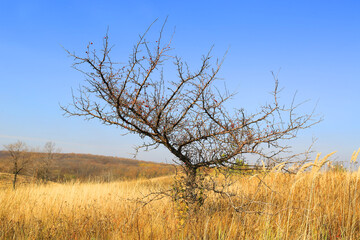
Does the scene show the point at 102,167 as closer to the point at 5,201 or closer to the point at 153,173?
the point at 153,173

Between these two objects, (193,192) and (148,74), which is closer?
(148,74)

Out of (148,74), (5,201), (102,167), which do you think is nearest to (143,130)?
(148,74)

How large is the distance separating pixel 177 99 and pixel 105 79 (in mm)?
1096

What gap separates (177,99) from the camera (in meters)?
4.10

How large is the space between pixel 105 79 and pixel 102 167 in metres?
18.8

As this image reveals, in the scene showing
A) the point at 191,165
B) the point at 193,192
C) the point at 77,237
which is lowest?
the point at 77,237

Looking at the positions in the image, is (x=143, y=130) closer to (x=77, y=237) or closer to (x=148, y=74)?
(x=148, y=74)

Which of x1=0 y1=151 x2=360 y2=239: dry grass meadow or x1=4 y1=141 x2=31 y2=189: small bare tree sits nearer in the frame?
x1=0 y1=151 x2=360 y2=239: dry grass meadow

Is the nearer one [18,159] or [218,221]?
[218,221]

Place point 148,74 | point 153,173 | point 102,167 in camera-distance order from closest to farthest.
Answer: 1. point 148,74
2. point 153,173
3. point 102,167

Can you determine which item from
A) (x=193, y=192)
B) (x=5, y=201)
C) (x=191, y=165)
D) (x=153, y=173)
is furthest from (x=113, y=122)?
(x=153, y=173)

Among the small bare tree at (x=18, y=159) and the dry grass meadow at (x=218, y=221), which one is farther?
the small bare tree at (x=18, y=159)

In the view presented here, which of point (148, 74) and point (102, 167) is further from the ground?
point (148, 74)

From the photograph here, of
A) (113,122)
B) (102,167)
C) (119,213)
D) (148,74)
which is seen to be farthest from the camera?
(102,167)
